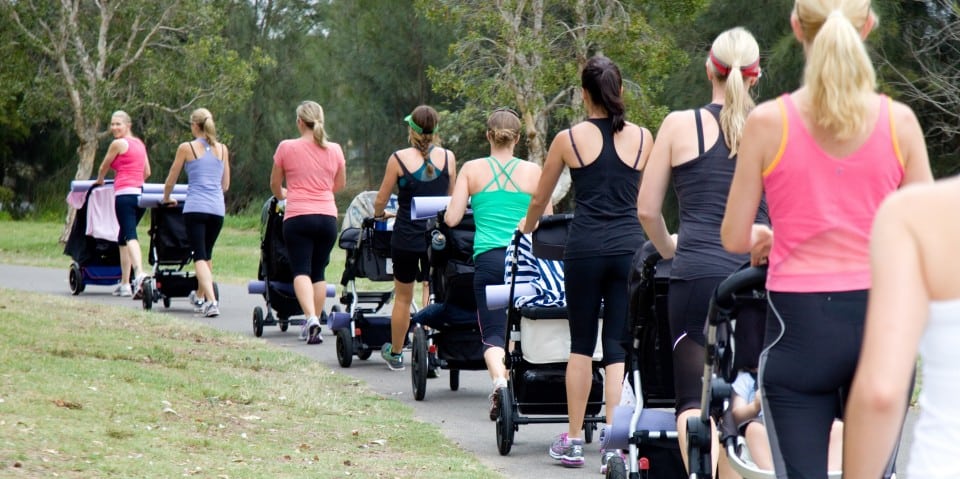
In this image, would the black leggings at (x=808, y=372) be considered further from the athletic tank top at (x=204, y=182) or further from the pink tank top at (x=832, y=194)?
Result: the athletic tank top at (x=204, y=182)

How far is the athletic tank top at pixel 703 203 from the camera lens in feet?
16.9

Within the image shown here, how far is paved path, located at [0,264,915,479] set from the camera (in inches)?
300

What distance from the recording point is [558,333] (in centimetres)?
765

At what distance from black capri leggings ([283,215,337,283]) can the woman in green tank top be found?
11.9 feet

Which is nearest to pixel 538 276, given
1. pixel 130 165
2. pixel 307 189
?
pixel 307 189

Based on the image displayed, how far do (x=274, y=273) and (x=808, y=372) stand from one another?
9.90m

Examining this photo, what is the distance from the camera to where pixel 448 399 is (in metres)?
10.1

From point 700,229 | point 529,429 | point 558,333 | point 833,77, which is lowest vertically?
point 529,429

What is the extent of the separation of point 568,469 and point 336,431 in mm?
1522

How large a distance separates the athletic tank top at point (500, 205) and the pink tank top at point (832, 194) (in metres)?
4.83

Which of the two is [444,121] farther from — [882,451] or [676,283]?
[882,451]

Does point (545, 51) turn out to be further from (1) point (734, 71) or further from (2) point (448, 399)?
(1) point (734, 71)

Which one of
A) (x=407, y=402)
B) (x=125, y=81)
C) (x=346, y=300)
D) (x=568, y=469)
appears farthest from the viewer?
(x=125, y=81)

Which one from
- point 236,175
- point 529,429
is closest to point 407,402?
point 529,429
